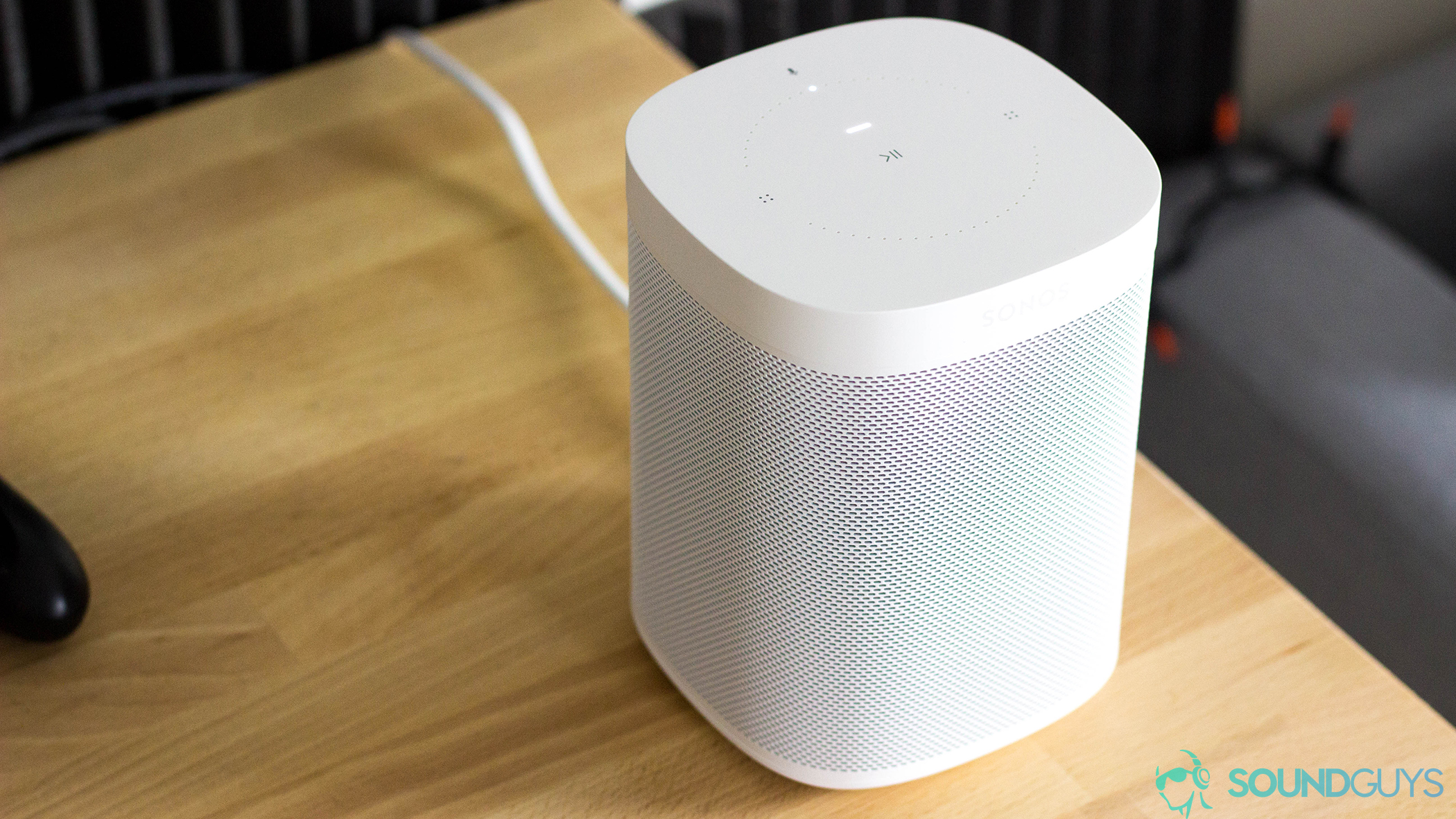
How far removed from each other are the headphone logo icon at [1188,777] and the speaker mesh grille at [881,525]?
4cm

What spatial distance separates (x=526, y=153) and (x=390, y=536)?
0.23m

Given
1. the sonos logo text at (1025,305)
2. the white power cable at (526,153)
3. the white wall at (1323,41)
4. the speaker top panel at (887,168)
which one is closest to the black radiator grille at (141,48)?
the white power cable at (526,153)

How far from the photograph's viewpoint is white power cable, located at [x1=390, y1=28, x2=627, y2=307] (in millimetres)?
636

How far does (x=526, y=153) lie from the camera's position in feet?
2.27

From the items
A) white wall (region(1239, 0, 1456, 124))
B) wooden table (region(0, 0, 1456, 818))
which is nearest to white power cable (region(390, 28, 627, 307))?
wooden table (region(0, 0, 1456, 818))

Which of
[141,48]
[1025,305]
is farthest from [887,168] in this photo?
[141,48]

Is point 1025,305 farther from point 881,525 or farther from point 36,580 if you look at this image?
point 36,580

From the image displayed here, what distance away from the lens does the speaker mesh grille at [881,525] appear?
358 mm

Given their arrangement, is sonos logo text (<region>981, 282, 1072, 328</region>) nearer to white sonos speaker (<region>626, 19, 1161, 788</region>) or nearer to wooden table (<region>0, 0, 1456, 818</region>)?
white sonos speaker (<region>626, 19, 1161, 788</region>)

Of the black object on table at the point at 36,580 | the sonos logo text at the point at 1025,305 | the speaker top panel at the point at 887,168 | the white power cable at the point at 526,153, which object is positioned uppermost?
the speaker top panel at the point at 887,168

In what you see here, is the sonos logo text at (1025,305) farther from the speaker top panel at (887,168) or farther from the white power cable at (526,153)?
the white power cable at (526,153)

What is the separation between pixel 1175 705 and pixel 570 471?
244 mm

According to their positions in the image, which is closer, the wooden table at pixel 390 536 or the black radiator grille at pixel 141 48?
the wooden table at pixel 390 536

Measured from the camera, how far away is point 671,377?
15.7 inches
